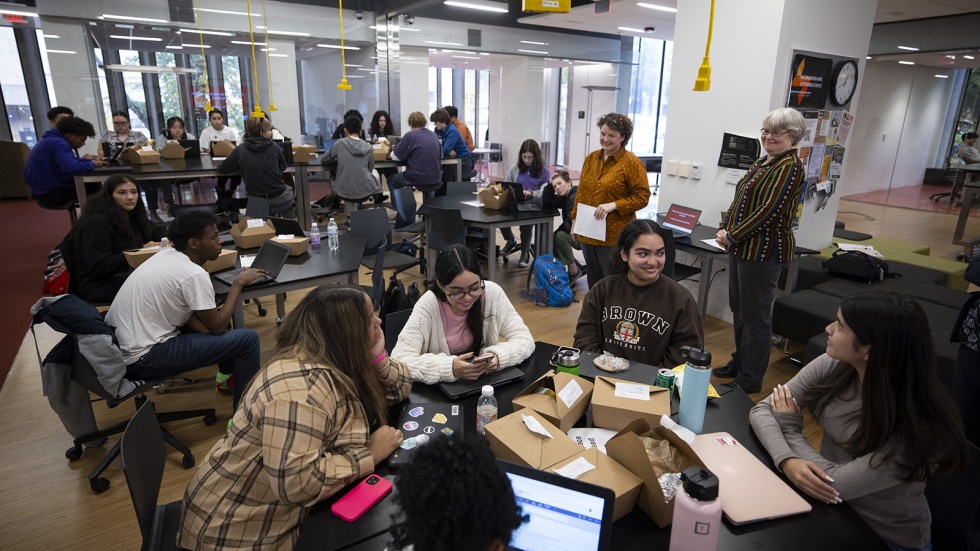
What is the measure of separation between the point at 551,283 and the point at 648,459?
3.73 metres

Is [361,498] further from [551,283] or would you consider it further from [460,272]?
[551,283]

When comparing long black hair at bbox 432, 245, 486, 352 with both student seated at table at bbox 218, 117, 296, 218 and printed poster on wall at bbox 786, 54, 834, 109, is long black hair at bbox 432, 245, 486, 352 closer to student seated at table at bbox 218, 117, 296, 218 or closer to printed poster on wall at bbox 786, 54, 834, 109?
printed poster on wall at bbox 786, 54, 834, 109

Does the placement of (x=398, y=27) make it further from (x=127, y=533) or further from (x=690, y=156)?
(x=127, y=533)

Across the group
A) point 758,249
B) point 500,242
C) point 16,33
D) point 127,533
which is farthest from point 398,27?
point 127,533

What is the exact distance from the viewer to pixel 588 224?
3.84 metres

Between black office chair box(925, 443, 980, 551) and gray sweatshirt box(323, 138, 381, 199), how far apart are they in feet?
20.8

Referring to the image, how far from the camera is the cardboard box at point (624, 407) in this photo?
1647 mm

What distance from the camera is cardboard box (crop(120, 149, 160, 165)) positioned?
612 centimetres

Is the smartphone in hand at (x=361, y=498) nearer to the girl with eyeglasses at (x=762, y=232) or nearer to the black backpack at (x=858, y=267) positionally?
the girl with eyeglasses at (x=762, y=232)

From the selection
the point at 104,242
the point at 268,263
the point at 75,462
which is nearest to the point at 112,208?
the point at 104,242

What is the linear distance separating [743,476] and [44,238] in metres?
8.51

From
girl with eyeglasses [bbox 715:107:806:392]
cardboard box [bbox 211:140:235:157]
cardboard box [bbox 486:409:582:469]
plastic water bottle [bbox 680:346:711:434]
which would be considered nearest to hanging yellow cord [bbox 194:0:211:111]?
cardboard box [bbox 211:140:235:157]

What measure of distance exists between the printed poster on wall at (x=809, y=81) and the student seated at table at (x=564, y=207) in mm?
1841

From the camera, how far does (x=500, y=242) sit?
24.3 feet
